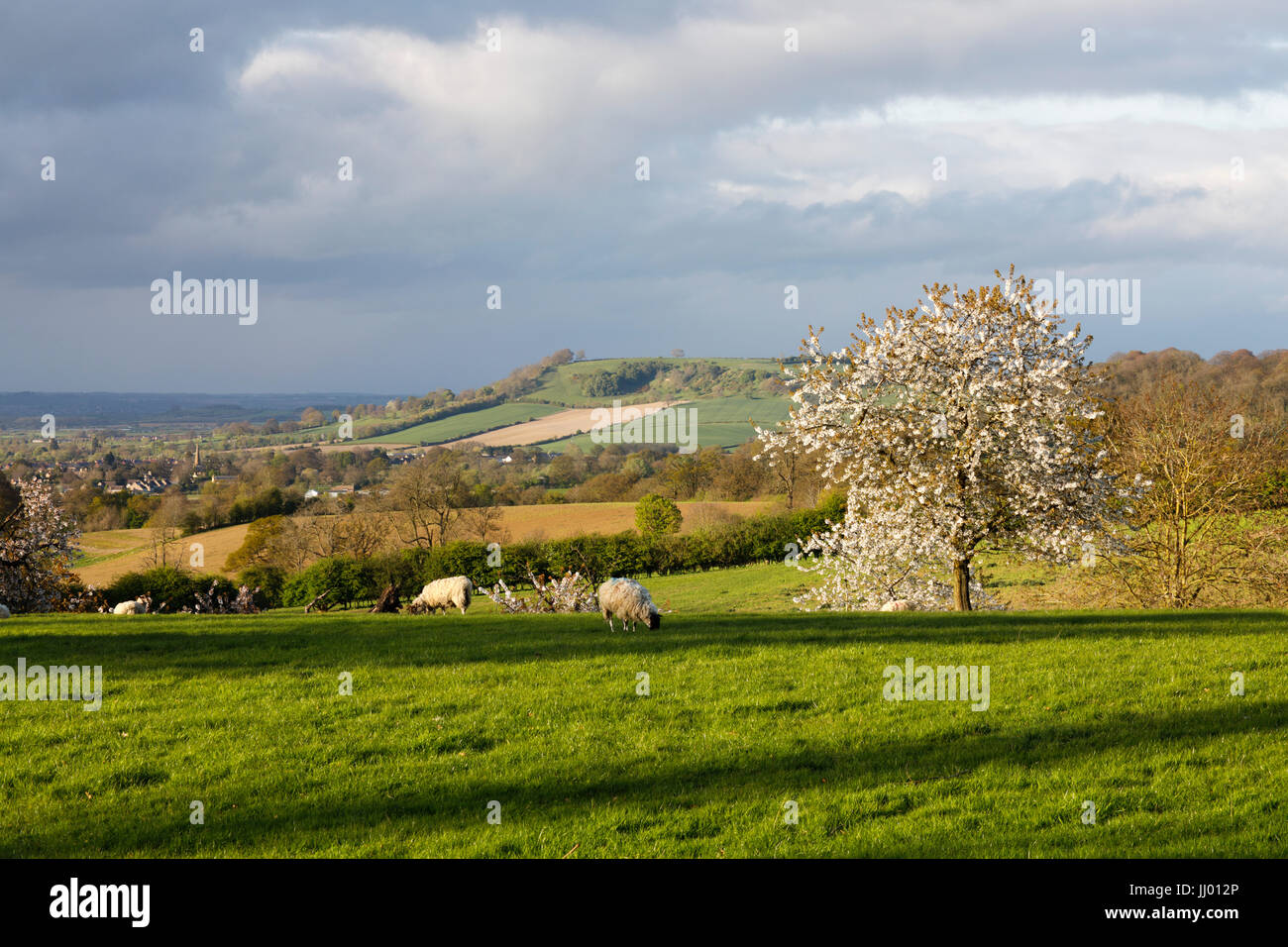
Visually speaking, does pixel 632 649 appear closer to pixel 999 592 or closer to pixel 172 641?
pixel 172 641

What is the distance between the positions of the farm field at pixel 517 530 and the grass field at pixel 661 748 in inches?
1723

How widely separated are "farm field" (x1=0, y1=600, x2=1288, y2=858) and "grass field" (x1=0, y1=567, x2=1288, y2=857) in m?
0.04

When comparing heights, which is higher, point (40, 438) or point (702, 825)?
point (40, 438)

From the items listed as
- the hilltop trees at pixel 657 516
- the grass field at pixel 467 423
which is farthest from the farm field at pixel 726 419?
the hilltop trees at pixel 657 516

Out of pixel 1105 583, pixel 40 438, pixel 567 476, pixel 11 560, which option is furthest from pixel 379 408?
pixel 1105 583

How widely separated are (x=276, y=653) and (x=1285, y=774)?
14934 mm

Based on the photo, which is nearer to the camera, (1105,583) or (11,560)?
(1105,583)

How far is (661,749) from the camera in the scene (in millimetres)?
10219

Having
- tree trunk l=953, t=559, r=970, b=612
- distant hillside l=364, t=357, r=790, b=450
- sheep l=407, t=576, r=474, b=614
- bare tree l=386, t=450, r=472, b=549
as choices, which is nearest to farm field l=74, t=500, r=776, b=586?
bare tree l=386, t=450, r=472, b=549

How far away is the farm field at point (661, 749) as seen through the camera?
788 cm

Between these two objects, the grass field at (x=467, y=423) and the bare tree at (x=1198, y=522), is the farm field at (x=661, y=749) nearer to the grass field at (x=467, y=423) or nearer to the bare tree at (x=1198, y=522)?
the bare tree at (x=1198, y=522)

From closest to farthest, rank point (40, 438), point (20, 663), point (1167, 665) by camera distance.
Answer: point (1167, 665) < point (20, 663) < point (40, 438)
